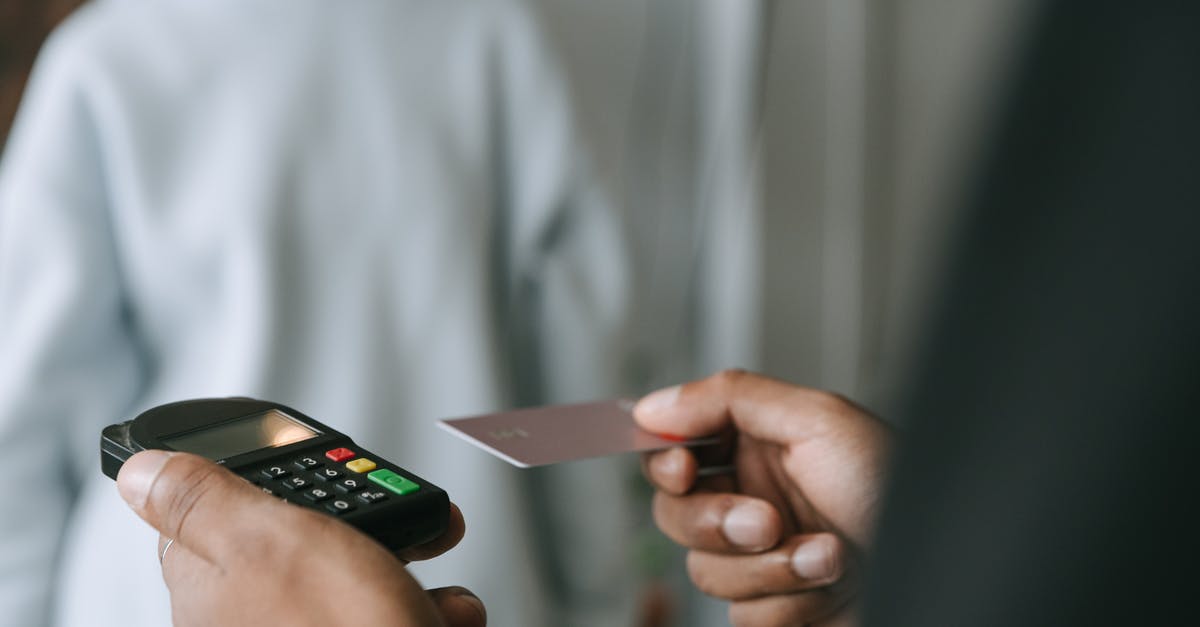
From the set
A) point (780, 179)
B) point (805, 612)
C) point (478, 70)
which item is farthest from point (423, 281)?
point (780, 179)

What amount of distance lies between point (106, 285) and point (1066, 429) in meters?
0.59

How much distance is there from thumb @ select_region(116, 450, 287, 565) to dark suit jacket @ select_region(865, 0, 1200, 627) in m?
0.27

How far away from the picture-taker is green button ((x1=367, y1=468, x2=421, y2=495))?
0.39 metres

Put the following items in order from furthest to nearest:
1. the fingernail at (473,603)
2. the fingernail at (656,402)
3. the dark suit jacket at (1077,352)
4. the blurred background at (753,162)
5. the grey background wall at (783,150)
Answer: the grey background wall at (783,150) → the blurred background at (753,162) → the fingernail at (656,402) → the fingernail at (473,603) → the dark suit jacket at (1077,352)

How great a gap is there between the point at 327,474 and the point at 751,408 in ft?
0.87

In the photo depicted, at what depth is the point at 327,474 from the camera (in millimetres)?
400

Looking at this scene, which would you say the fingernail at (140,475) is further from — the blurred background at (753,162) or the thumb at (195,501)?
the blurred background at (753,162)

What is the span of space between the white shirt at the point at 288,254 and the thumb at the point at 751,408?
18 cm

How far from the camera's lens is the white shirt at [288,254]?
1.94ft

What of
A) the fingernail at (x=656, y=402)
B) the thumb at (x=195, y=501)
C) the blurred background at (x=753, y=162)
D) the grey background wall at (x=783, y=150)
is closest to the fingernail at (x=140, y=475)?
the thumb at (x=195, y=501)

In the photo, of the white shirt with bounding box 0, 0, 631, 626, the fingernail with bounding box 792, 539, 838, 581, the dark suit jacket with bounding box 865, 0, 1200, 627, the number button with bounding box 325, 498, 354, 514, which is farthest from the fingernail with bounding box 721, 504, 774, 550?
the dark suit jacket with bounding box 865, 0, 1200, 627

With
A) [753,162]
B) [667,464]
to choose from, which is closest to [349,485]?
[667,464]

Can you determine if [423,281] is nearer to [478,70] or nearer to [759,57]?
[478,70]

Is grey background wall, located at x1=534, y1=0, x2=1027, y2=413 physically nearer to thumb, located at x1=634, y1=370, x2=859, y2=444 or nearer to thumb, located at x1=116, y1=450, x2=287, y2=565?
thumb, located at x1=634, y1=370, x2=859, y2=444
